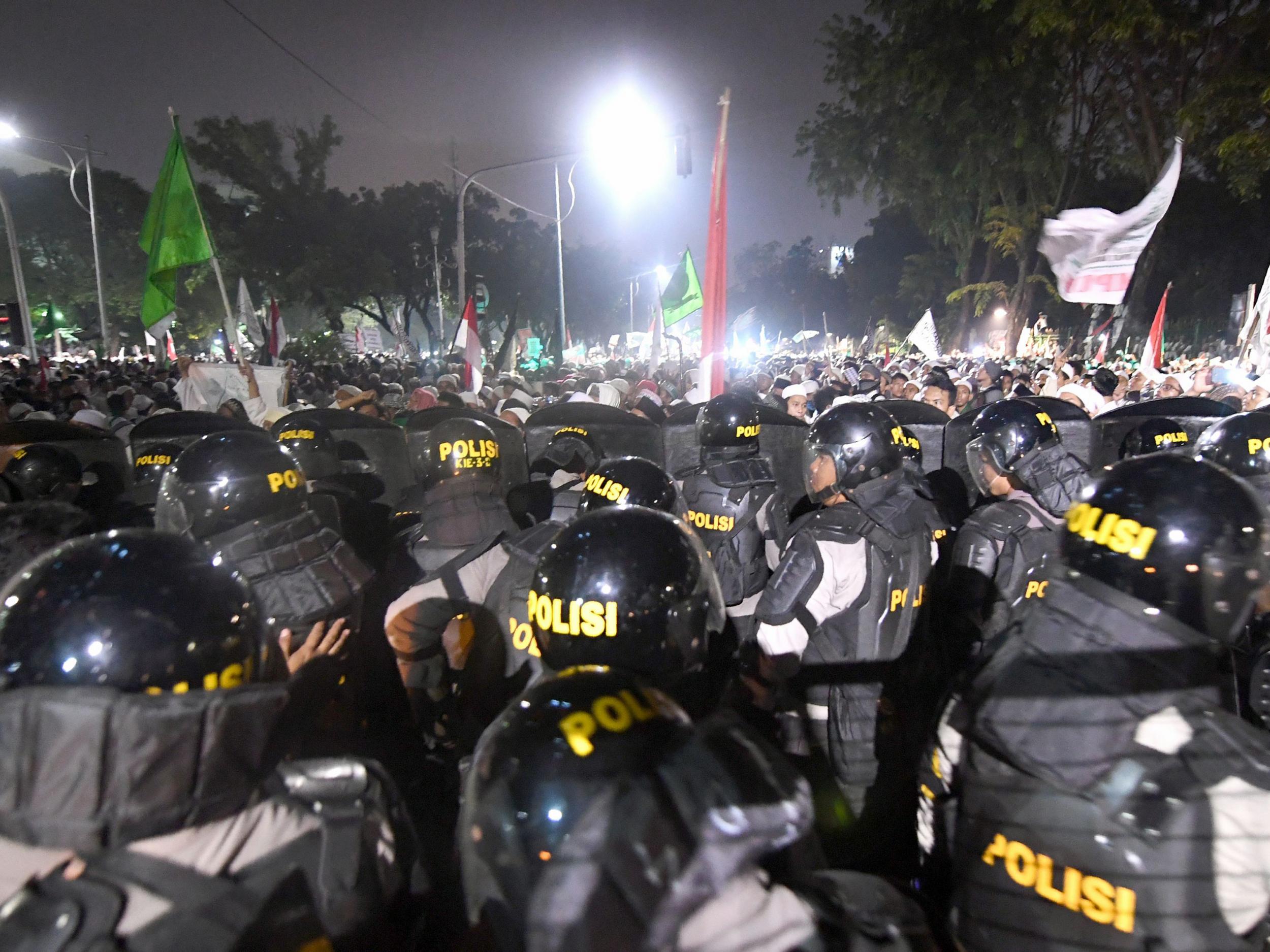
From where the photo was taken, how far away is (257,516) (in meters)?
3.29

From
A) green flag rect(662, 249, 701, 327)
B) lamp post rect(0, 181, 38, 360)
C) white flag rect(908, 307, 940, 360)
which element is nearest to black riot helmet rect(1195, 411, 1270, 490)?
green flag rect(662, 249, 701, 327)

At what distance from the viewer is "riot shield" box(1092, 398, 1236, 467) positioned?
294 inches

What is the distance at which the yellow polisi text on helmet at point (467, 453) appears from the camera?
155 inches

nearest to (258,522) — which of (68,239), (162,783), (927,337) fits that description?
(162,783)

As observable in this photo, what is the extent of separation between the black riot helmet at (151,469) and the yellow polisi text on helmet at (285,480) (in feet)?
8.49

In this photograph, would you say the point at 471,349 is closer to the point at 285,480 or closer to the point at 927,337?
the point at 285,480

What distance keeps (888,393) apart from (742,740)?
11.2 meters

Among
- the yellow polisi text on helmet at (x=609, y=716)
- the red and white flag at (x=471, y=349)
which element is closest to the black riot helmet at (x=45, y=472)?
the yellow polisi text on helmet at (x=609, y=716)

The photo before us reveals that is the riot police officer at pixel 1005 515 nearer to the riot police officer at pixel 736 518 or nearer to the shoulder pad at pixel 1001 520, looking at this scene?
the shoulder pad at pixel 1001 520

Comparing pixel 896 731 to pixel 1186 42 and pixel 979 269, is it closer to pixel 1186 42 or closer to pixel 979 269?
pixel 1186 42

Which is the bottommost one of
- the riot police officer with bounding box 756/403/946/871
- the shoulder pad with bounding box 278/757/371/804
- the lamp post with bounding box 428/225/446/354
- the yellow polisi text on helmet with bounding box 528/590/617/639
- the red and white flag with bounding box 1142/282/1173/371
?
the riot police officer with bounding box 756/403/946/871

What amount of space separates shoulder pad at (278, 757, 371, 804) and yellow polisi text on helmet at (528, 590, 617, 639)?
65 cm

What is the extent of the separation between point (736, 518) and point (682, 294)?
1018cm

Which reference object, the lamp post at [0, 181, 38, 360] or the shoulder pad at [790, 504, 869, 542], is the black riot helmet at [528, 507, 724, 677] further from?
the lamp post at [0, 181, 38, 360]
